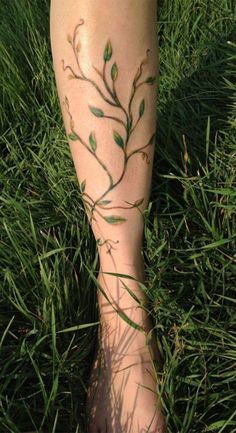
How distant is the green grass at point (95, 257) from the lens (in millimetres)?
846

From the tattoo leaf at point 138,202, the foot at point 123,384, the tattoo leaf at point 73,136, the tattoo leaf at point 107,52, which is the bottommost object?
the foot at point 123,384

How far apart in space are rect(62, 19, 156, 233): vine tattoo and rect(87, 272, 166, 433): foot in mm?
143

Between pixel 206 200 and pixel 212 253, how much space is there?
0.34 ft

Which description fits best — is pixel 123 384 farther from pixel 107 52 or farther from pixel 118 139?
pixel 107 52

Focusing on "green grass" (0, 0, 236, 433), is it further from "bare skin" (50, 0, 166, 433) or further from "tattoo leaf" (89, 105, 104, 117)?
"tattoo leaf" (89, 105, 104, 117)

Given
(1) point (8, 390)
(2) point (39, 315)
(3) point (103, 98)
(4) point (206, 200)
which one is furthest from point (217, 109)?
(1) point (8, 390)

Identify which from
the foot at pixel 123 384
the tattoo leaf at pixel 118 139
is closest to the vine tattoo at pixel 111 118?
the tattoo leaf at pixel 118 139

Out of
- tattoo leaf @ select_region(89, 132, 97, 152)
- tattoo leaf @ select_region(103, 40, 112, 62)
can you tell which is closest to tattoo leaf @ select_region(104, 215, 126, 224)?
tattoo leaf @ select_region(89, 132, 97, 152)

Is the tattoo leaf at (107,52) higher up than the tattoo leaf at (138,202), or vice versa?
the tattoo leaf at (107,52)

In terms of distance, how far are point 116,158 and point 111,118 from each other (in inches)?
2.3

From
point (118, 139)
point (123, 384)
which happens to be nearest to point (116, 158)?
point (118, 139)

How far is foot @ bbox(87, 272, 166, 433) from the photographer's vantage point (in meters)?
0.86

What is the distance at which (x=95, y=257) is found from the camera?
993 millimetres

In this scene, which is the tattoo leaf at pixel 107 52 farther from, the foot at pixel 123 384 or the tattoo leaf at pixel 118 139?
the foot at pixel 123 384
